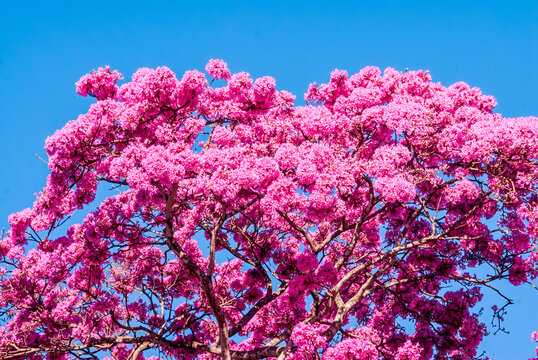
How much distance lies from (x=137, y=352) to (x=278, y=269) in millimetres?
4465

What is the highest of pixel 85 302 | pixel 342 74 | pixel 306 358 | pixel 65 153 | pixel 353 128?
pixel 342 74

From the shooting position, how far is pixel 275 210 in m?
12.3

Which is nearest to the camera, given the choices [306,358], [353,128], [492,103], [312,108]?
[306,358]

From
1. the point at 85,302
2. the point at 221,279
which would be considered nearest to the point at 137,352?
the point at 85,302

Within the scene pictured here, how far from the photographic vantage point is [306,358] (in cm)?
1166

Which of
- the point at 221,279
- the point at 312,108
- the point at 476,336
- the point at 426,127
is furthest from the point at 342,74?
the point at 476,336

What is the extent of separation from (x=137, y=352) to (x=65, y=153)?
236 inches

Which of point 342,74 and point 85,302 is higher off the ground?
point 342,74

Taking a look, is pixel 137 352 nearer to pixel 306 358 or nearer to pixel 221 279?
pixel 221 279

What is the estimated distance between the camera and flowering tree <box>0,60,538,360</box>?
1177cm

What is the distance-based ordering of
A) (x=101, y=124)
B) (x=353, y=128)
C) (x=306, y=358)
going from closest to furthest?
(x=306, y=358) < (x=101, y=124) < (x=353, y=128)

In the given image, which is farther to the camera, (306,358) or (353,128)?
(353,128)

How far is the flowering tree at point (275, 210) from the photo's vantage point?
38.6ft

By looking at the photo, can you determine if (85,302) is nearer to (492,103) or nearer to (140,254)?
(140,254)
